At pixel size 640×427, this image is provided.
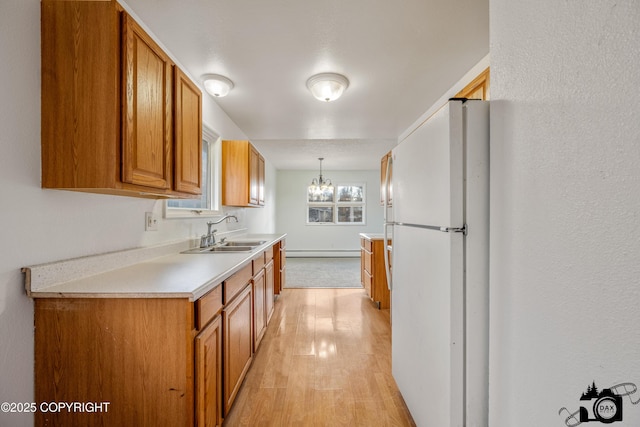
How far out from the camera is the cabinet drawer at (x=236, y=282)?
1576 mm

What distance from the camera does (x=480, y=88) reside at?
209 cm

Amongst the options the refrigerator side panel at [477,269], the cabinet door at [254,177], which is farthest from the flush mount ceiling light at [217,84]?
the refrigerator side panel at [477,269]

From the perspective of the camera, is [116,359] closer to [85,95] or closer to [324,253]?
[85,95]

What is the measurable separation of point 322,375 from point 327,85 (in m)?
2.36

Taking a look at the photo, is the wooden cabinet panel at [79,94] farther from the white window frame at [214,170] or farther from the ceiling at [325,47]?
the white window frame at [214,170]

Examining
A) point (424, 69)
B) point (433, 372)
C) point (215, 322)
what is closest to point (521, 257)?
point (433, 372)

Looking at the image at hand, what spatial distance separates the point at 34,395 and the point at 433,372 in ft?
5.46

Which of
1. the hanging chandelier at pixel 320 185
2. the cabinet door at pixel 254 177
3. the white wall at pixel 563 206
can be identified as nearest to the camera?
the white wall at pixel 563 206

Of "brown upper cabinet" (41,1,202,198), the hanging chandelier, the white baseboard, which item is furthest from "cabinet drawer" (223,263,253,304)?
the white baseboard

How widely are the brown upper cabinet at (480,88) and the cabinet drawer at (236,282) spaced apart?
210cm

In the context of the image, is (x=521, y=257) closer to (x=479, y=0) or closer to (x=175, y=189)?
(x=479, y=0)

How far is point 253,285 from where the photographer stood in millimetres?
2230

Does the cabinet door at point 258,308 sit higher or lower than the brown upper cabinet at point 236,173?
lower

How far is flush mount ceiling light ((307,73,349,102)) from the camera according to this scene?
7.88 feet
